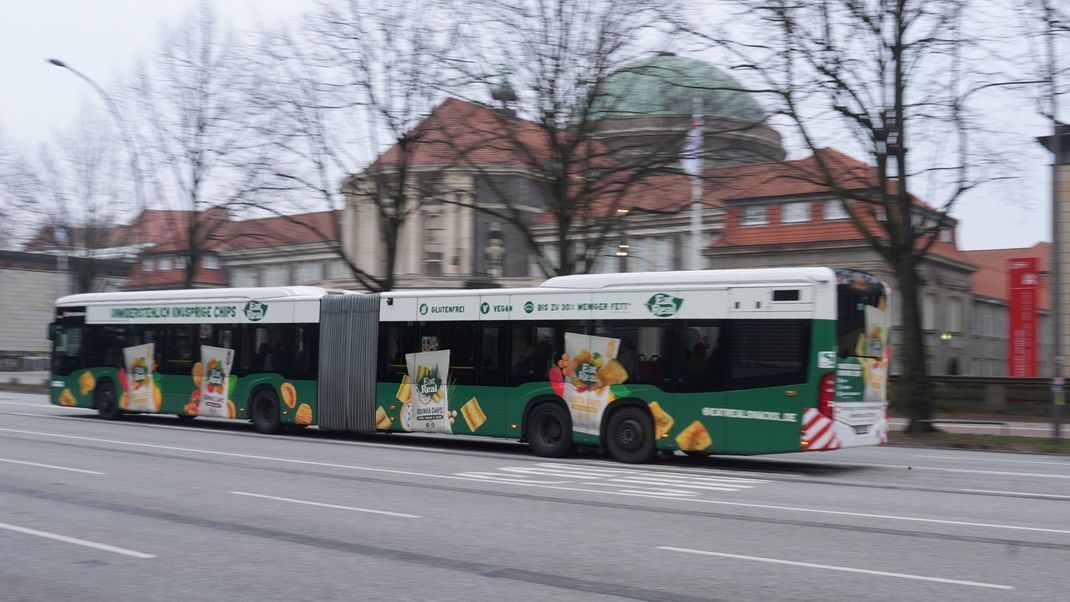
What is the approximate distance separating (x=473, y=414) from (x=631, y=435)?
339 centimetres

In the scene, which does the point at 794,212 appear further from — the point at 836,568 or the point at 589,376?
the point at 836,568

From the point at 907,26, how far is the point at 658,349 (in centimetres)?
1253

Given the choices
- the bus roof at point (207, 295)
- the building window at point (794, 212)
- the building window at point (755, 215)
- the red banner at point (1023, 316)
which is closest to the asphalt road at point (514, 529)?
the bus roof at point (207, 295)

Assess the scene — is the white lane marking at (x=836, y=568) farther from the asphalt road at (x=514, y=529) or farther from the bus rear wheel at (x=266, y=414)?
the bus rear wheel at (x=266, y=414)

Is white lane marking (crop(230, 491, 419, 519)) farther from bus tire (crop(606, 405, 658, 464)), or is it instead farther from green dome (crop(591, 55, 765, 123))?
green dome (crop(591, 55, 765, 123))

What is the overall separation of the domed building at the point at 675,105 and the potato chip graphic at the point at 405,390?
10425mm

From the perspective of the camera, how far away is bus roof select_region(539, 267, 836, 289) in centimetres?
1582

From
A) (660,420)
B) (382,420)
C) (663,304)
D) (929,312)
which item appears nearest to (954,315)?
(929,312)

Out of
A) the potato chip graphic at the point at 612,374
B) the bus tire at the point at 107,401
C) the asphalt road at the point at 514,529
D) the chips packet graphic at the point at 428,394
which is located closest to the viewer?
the asphalt road at the point at 514,529

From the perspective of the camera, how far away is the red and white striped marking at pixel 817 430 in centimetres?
1558

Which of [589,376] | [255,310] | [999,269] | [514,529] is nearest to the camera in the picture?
[514,529]

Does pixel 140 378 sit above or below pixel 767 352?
below

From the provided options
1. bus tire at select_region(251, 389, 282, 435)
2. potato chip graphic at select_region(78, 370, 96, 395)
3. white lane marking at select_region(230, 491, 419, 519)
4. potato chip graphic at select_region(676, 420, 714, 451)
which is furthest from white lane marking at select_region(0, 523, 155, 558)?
potato chip graphic at select_region(78, 370, 96, 395)

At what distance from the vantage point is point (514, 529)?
9.95 meters
